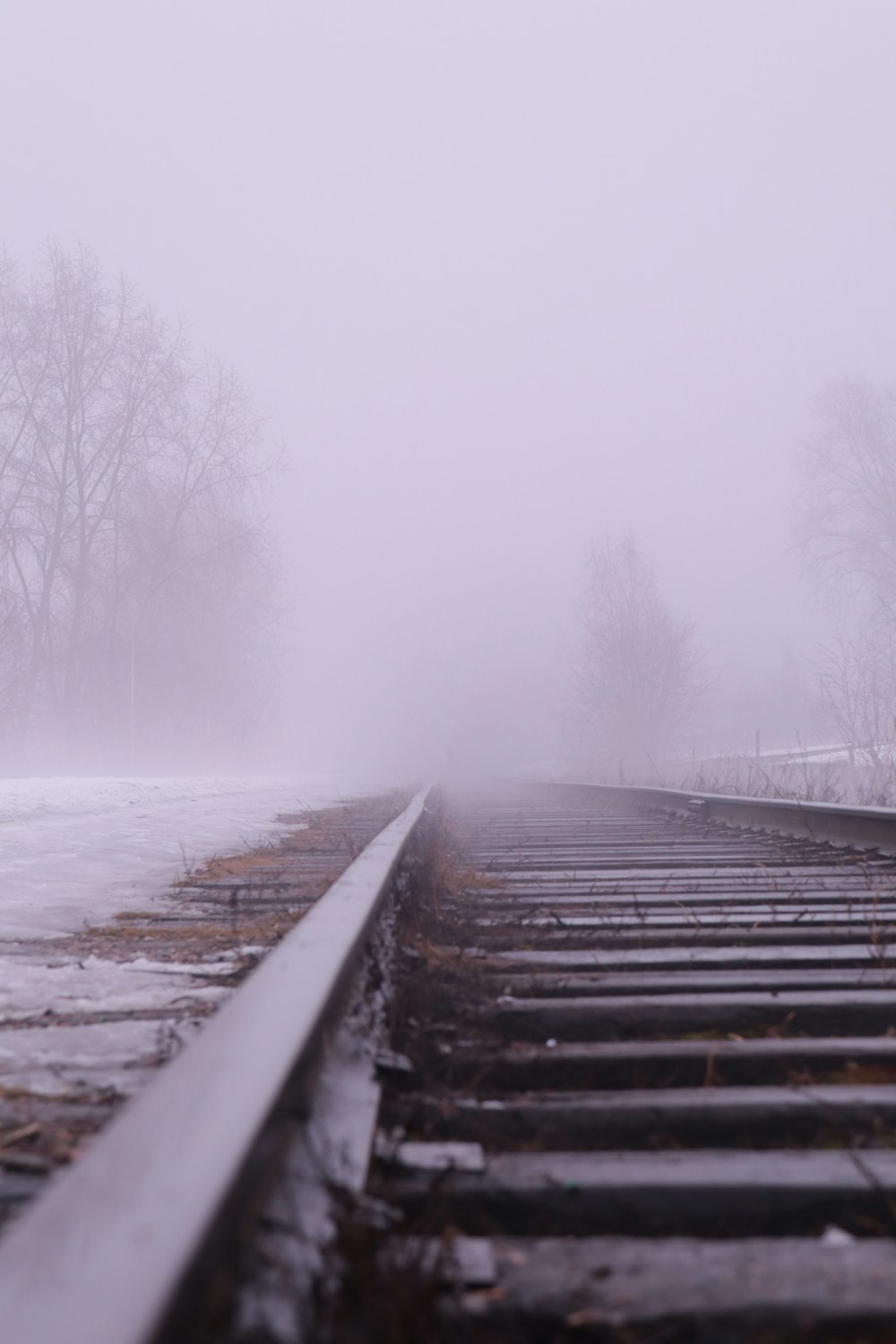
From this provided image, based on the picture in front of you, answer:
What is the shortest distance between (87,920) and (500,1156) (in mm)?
2938

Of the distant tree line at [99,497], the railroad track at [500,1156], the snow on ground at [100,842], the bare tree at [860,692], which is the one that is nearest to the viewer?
the railroad track at [500,1156]

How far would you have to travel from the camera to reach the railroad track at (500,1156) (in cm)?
78

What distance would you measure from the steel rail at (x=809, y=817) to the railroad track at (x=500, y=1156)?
9.50 feet

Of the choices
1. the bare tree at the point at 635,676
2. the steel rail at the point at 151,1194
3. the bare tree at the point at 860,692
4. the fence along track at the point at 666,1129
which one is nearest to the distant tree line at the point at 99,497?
the bare tree at the point at 635,676

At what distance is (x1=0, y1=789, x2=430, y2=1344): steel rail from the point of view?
2.09 ft

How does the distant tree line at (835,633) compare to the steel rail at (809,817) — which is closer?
the steel rail at (809,817)

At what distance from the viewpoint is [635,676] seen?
30.1 m

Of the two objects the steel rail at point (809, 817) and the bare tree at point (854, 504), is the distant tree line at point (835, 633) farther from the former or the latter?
the steel rail at point (809, 817)

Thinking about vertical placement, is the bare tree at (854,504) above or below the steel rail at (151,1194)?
above

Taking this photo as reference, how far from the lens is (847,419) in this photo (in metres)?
26.5

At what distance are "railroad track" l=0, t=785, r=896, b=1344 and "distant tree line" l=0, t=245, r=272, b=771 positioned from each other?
24.1 metres

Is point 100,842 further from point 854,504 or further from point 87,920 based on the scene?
point 854,504

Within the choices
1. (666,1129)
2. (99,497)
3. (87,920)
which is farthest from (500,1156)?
(99,497)

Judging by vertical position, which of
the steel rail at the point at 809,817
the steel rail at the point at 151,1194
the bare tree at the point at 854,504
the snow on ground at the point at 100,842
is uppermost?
the bare tree at the point at 854,504
